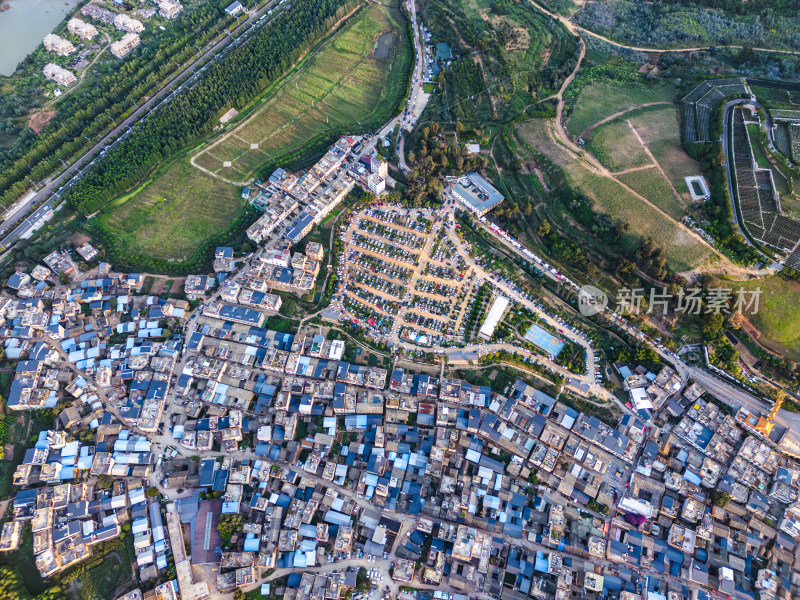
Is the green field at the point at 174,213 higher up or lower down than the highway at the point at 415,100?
lower down

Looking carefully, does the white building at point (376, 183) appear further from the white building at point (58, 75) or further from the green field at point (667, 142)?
the white building at point (58, 75)

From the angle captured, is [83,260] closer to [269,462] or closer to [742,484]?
[269,462]

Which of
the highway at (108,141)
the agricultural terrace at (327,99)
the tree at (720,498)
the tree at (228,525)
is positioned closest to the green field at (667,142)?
the tree at (720,498)

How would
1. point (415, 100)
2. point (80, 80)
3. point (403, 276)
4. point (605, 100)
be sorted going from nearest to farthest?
point (403, 276) → point (605, 100) → point (415, 100) → point (80, 80)

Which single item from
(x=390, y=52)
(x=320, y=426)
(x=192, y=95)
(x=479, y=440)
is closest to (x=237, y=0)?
(x=192, y=95)

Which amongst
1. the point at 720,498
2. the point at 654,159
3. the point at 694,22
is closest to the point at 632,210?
the point at 654,159

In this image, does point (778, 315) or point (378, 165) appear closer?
point (778, 315)

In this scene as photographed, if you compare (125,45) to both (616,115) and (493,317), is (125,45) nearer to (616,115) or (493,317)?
(493,317)
